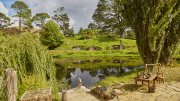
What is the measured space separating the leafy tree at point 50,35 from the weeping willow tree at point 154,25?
1054 inches

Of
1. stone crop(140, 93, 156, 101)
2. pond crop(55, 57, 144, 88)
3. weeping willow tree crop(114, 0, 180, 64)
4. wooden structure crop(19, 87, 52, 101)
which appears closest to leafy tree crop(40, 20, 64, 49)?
pond crop(55, 57, 144, 88)

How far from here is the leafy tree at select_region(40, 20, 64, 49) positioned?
33.2 meters

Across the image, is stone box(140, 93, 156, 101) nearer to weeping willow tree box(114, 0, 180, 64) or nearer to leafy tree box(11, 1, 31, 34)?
weeping willow tree box(114, 0, 180, 64)

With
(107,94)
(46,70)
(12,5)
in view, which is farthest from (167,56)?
(12,5)

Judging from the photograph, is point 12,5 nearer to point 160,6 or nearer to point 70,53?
point 70,53

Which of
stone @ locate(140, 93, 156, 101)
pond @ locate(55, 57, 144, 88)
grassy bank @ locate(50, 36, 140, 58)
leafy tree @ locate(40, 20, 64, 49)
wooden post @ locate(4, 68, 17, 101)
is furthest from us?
leafy tree @ locate(40, 20, 64, 49)

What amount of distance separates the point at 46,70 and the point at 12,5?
1904 inches

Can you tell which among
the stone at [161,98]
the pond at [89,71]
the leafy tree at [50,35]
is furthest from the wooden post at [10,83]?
the leafy tree at [50,35]

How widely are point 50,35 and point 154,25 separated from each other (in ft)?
98.9

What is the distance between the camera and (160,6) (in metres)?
10.1

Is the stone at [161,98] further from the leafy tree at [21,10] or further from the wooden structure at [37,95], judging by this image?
the leafy tree at [21,10]

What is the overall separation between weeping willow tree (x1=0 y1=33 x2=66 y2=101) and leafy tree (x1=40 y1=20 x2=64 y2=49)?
28.9 m

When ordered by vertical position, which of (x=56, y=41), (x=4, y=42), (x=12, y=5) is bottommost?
(x=4, y=42)

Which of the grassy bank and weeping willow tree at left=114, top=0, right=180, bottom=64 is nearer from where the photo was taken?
weeping willow tree at left=114, top=0, right=180, bottom=64
